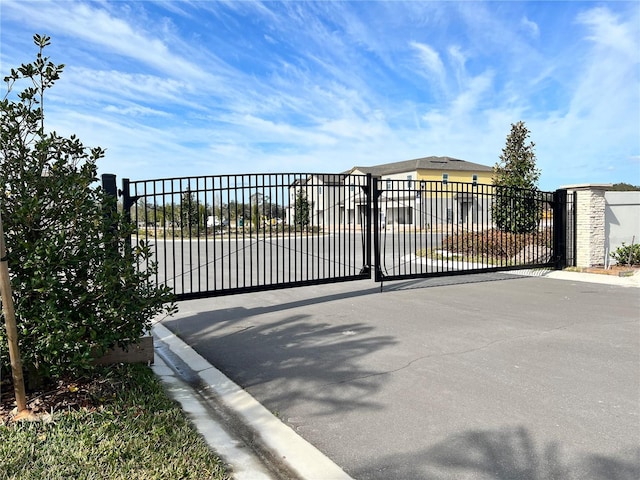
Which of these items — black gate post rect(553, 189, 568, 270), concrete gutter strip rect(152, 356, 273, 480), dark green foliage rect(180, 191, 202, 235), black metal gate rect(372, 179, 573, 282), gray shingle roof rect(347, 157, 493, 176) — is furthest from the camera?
gray shingle roof rect(347, 157, 493, 176)

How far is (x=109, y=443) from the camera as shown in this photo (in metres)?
3.12

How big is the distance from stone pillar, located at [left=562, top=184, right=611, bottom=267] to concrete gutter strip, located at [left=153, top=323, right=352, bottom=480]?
11415mm

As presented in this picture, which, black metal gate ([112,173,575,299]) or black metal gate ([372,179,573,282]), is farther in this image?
black metal gate ([372,179,573,282])

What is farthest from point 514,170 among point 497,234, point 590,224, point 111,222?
point 111,222

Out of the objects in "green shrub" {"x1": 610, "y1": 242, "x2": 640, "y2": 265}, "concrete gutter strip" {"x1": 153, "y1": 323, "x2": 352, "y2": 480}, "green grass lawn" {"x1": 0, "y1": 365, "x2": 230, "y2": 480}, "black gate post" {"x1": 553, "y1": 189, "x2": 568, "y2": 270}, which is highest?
"black gate post" {"x1": 553, "y1": 189, "x2": 568, "y2": 270}

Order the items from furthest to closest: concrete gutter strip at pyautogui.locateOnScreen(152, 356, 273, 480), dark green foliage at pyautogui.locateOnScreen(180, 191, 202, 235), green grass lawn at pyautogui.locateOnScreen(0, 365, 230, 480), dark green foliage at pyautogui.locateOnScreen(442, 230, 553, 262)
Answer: dark green foliage at pyautogui.locateOnScreen(442, 230, 553, 262)
dark green foliage at pyautogui.locateOnScreen(180, 191, 202, 235)
concrete gutter strip at pyautogui.locateOnScreen(152, 356, 273, 480)
green grass lawn at pyautogui.locateOnScreen(0, 365, 230, 480)

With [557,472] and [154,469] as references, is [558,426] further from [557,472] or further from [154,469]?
[154,469]

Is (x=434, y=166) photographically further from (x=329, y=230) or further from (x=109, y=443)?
(x=109, y=443)

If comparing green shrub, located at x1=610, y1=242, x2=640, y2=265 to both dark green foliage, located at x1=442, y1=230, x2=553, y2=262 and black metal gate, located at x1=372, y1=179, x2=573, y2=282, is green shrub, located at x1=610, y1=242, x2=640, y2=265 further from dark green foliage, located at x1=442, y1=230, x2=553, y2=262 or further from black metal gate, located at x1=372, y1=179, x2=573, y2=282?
dark green foliage, located at x1=442, y1=230, x2=553, y2=262

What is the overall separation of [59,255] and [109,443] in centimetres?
Result: 157

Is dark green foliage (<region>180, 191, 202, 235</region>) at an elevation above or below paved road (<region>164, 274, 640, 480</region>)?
above

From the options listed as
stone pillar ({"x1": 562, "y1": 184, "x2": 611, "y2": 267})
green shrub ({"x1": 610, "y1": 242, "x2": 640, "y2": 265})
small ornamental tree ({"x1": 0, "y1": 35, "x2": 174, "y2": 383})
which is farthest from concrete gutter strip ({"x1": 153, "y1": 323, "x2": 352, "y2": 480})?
green shrub ({"x1": 610, "y1": 242, "x2": 640, "y2": 265})

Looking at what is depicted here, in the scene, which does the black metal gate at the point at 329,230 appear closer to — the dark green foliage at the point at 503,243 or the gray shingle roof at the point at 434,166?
the dark green foliage at the point at 503,243

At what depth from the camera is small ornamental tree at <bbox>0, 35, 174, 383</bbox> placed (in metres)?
3.59
